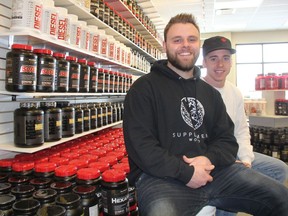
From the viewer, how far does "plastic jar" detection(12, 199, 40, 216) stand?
44.9 inches

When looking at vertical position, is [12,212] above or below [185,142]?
below

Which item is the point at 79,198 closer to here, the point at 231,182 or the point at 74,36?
the point at 231,182

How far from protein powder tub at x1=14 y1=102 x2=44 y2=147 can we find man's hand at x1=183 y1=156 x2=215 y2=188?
0.97 meters

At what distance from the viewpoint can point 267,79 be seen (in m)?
5.37

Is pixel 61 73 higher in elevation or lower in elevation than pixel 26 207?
higher

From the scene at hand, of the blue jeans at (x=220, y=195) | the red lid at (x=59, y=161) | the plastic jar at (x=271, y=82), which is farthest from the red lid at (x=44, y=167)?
the plastic jar at (x=271, y=82)

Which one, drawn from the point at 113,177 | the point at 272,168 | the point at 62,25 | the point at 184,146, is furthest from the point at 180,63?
the point at 272,168

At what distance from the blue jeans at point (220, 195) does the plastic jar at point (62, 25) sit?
4.10 ft

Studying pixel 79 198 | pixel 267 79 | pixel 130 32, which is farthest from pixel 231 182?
pixel 267 79

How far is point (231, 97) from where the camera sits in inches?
94.8

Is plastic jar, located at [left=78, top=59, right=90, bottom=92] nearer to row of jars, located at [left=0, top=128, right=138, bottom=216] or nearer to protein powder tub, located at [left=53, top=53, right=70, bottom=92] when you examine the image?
protein powder tub, located at [left=53, top=53, right=70, bottom=92]

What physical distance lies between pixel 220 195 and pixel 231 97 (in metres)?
1.11

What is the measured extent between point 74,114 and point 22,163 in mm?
625

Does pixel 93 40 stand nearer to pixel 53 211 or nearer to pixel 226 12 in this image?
pixel 53 211
